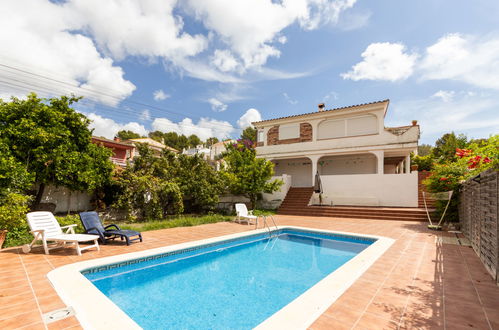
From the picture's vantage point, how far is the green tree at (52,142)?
11125 millimetres

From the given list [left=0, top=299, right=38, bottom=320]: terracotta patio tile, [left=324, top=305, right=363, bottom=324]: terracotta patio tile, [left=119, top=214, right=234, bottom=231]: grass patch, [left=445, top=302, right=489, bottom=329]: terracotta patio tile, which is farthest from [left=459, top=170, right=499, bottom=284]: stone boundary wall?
[left=119, top=214, right=234, bottom=231]: grass patch

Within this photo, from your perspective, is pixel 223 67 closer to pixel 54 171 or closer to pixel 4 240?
pixel 54 171

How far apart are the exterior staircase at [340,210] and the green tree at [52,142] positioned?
12480 mm

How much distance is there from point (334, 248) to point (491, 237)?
4479mm

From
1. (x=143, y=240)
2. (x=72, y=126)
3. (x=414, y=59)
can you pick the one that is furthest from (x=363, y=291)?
(x=72, y=126)

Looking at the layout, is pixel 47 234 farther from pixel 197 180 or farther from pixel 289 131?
pixel 289 131

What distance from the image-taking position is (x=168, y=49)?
15680mm

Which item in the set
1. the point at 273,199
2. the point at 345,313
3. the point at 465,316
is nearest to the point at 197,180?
the point at 273,199

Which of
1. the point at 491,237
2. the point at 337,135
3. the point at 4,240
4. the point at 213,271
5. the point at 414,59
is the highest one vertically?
the point at 414,59

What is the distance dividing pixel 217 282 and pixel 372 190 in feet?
48.9

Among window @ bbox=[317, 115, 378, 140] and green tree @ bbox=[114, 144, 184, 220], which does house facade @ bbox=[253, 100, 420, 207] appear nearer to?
window @ bbox=[317, 115, 378, 140]

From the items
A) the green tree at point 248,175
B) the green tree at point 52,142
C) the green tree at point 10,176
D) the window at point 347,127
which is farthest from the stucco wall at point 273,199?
the green tree at point 10,176

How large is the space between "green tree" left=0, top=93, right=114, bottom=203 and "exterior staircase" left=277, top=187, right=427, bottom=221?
40.9 feet

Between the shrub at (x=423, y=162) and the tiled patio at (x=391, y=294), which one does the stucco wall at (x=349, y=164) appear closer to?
the shrub at (x=423, y=162)
